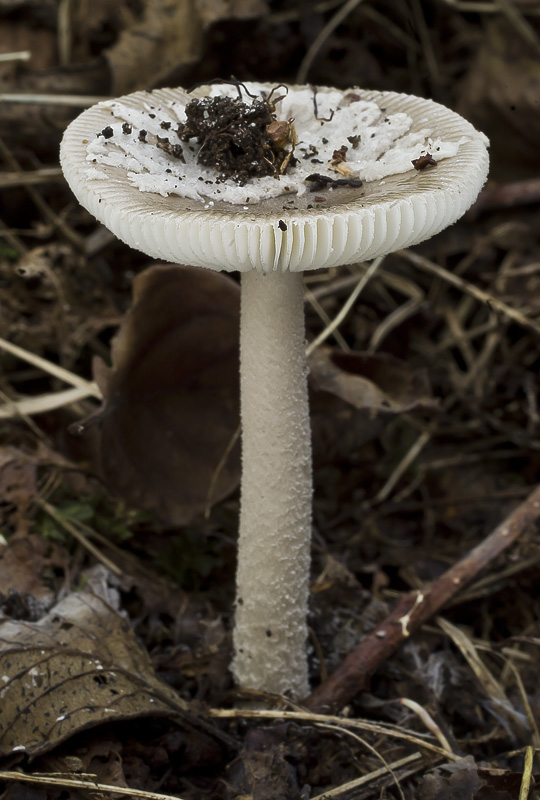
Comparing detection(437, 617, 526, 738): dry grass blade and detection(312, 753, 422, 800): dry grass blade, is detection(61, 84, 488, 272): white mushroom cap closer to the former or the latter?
detection(312, 753, 422, 800): dry grass blade

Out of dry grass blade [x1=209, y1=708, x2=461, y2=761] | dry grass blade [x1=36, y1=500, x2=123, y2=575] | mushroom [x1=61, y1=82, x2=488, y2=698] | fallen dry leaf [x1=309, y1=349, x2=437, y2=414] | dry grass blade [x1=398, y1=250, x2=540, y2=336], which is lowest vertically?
dry grass blade [x1=209, y1=708, x2=461, y2=761]

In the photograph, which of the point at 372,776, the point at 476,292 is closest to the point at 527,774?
the point at 372,776

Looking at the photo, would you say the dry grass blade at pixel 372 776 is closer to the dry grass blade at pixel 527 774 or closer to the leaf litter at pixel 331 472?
the leaf litter at pixel 331 472

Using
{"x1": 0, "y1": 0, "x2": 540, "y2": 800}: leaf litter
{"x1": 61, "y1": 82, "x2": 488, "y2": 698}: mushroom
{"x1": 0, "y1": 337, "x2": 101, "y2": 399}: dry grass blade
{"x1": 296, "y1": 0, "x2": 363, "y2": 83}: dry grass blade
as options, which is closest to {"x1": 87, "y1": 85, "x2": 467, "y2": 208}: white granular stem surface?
{"x1": 61, "y1": 82, "x2": 488, "y2": 698}: mushroom

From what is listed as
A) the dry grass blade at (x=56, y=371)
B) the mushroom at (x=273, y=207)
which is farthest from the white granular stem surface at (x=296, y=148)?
the dry grass blade at (x=56, y=371)

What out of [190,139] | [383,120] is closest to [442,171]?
[383,120]

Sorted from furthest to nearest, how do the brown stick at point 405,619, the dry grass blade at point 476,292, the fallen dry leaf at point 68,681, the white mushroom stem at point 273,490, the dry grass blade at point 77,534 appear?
1. the dry grass blade at point 476,292
2. the dry grass blade at point 77,534
3. the brown stick at point 405,619
4. the white mushroom stem at point 273,490
5. the fallen dry leaf at point 68,681

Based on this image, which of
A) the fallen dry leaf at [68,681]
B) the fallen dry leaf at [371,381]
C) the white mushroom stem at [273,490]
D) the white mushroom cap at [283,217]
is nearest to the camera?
the white mushroom cap at [283,217]
